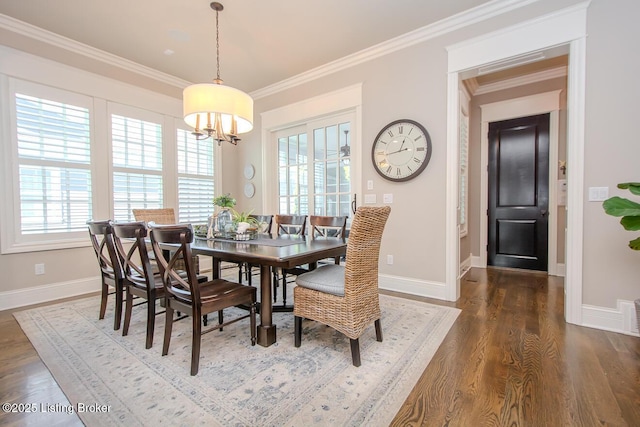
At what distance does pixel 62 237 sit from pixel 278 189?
2.81 m

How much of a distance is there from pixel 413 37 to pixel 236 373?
363 centimetres

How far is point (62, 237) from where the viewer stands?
3.21m

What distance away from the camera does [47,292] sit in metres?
3.09

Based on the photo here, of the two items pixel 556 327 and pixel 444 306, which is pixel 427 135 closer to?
pixel 444 306

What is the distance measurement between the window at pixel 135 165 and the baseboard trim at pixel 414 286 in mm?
3380

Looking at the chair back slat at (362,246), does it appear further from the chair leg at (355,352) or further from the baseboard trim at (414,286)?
the baseboard trim at (414,286)

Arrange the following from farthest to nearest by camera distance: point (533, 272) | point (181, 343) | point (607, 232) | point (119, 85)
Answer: point (533, 272), point (119, 85), point (607, 232), point (181, 343)

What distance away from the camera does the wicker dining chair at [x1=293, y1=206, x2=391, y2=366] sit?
1711mm

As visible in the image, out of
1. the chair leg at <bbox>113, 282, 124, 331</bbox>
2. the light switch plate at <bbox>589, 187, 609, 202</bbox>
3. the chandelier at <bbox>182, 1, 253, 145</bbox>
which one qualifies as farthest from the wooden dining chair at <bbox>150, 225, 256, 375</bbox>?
the light switch plate at <bbox>589, 187, 609, 202</bbox>

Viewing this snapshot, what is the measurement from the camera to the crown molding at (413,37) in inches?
104

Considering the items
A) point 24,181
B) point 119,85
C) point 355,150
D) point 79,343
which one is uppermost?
point 119,85

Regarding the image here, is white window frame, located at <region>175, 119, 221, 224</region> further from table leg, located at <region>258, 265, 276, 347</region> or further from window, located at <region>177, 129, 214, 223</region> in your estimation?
table leg, located at <region>258, 265, 276, 347</region>

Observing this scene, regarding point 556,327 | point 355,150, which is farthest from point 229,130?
point 556,327

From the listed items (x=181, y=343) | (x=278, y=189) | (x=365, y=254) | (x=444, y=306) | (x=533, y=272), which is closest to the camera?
(x=365, y=254)
